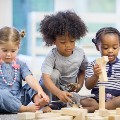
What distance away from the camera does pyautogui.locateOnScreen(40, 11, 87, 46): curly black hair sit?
1372 mm

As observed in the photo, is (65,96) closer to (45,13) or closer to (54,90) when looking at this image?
(54,90)

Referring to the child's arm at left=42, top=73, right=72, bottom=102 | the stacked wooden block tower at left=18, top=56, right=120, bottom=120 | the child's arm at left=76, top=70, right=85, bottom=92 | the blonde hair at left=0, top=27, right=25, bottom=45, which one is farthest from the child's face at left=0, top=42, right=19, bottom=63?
the stacked wooden block tower at left=18, top=56, right=120, bottom=120

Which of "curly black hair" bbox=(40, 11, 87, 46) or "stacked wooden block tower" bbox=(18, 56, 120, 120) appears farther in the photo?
"curly black hair" bbox=(40, 11, 87, 46)

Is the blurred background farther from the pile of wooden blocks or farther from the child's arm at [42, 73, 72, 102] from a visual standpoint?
the pile of wooden blocks

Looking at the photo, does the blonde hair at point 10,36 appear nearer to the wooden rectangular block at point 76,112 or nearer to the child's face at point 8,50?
the child's face at point 8,50

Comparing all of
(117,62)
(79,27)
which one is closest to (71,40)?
(79,27)

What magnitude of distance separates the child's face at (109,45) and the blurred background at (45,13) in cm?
69

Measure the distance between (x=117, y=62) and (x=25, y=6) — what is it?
91 cm

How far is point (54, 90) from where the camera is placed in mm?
1303

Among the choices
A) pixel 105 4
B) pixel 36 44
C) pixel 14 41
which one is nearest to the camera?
pixel 14 41

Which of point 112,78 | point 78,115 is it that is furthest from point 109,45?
point 78,115

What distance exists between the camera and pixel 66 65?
1.40 metres

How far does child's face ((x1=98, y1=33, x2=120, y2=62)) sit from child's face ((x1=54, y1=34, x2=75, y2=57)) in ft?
0.34

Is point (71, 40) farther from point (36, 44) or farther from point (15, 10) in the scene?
point (15, 10)
